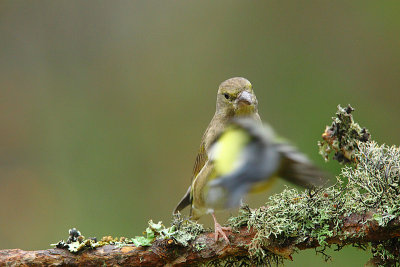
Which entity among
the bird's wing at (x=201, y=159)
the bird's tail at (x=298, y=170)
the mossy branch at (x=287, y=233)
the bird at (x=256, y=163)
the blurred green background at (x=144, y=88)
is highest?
the blurred green background at (x=144, y=88)

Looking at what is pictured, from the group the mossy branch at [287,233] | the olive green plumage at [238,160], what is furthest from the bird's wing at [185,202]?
the mossy branch at [287,233]

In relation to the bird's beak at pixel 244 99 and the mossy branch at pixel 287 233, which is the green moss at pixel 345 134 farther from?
the bird's beak at pixel 244 99

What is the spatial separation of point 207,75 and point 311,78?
1.15m

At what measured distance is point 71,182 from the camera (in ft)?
17.5

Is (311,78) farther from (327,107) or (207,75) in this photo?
(207,75)

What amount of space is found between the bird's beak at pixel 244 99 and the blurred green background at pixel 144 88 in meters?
1.52

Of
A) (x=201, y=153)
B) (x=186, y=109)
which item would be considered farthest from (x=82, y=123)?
(x=201, y=153)

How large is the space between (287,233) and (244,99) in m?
1.30

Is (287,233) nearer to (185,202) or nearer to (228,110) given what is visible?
(228,110)

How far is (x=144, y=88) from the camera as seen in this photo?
583 centimetres

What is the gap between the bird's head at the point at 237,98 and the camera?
3410 millimetres

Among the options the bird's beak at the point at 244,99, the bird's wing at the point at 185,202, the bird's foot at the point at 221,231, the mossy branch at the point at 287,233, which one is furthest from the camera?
the bird's wing at the point at 185,202

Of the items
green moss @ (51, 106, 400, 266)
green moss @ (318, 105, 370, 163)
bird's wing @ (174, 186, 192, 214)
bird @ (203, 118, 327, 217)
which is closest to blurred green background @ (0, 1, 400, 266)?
bird's wing @ (174, 186, 192, 214)

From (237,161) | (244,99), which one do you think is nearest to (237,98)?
(244,99)
